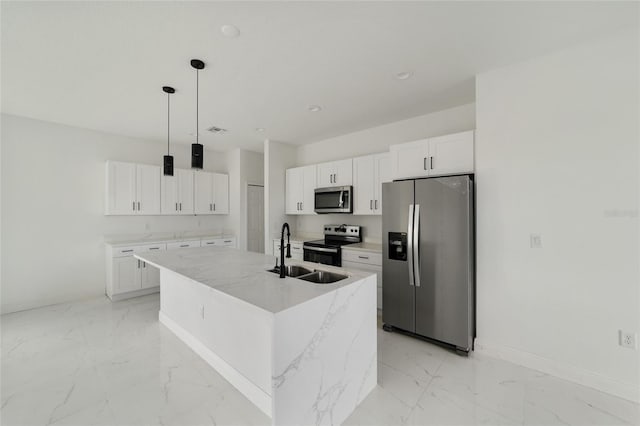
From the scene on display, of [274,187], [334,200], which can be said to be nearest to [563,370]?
[334,200]

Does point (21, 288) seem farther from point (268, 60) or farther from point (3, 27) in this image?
point (268, 60)

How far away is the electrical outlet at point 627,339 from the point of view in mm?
1961

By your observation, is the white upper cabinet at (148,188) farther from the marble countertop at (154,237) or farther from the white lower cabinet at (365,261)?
the white lower cabinet at (365,261)

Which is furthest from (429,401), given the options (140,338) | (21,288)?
(21,288)

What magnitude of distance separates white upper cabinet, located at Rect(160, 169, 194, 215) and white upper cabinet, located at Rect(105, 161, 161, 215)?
0.38 feet

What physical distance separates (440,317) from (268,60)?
292 cm

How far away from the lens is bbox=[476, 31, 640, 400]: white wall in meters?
1.99

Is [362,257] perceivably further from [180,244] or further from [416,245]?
[180,244]

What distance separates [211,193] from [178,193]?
0.63m

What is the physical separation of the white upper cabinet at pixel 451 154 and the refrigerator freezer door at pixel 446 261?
0.28 metres

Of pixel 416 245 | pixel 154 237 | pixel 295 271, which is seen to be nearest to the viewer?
pixel 295 271

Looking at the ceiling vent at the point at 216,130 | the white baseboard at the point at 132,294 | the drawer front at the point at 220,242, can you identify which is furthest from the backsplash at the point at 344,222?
the white baseboard at the point at 132,294

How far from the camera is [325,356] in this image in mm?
1756

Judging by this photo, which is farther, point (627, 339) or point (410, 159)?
point (410, 159)
